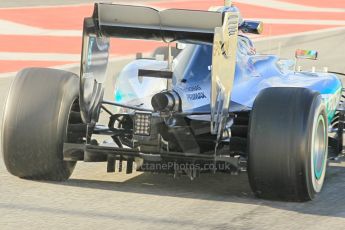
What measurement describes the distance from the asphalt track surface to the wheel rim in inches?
5.4

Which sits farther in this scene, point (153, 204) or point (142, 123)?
point (142, 123)

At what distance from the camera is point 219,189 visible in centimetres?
713

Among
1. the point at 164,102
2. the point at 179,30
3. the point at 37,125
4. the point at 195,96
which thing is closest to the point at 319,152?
the point at 195,96

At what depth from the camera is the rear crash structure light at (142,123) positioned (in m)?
6.65

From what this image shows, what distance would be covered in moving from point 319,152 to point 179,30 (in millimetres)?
1451

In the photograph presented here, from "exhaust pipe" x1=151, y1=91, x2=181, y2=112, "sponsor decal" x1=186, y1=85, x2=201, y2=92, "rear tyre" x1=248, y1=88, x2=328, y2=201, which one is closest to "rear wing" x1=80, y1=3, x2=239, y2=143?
"rear tyre" x1=248, y1=88, x2=328, y2=201

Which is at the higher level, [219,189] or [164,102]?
[164,102]

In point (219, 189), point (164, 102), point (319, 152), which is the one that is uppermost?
point (164, 102)

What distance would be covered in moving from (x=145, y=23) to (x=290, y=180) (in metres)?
1.48

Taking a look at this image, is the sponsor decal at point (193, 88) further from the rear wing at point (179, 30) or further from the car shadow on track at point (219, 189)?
the car shadow on track at point (219, 189)

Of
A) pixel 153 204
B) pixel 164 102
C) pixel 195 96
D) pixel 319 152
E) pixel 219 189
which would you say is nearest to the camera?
pixel 153 204

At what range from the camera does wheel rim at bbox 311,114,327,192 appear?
21.9ft

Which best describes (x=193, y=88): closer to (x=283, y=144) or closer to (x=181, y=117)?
(x=181, y=117)

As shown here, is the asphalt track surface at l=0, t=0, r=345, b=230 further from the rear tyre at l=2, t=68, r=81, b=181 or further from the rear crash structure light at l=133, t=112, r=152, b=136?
the rear crash structure light at l=133, t=112, r=152, b=136
